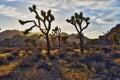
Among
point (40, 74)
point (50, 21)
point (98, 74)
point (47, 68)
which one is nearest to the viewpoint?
point (40, 74)

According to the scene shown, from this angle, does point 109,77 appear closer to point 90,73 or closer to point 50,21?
point 90,73

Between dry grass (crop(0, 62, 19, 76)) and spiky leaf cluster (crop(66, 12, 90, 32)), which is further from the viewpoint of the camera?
spiky leaf cluster (crop(66, 12, 90, 32))

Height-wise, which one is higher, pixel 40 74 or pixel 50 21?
pixel 50 21

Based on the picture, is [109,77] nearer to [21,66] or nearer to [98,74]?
[98,74]

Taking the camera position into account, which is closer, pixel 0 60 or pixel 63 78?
pixel 63 78

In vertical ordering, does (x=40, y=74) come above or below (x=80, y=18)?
below

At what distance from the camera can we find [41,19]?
3086 centimetres

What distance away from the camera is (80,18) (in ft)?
116

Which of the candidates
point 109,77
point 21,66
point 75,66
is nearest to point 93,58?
point 75,66

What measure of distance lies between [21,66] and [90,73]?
582cm

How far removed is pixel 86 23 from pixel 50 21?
6353mm

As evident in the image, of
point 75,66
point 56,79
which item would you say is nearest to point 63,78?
point 56,79

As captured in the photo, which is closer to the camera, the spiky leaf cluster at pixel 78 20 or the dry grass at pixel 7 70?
the dry grass at pixel 7 70

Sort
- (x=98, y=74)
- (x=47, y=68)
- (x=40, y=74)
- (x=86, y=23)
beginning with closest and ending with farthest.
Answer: (x=40, y=74) < (x=98, y=74) < (x=47, y=68) < (x=86, y=23)
